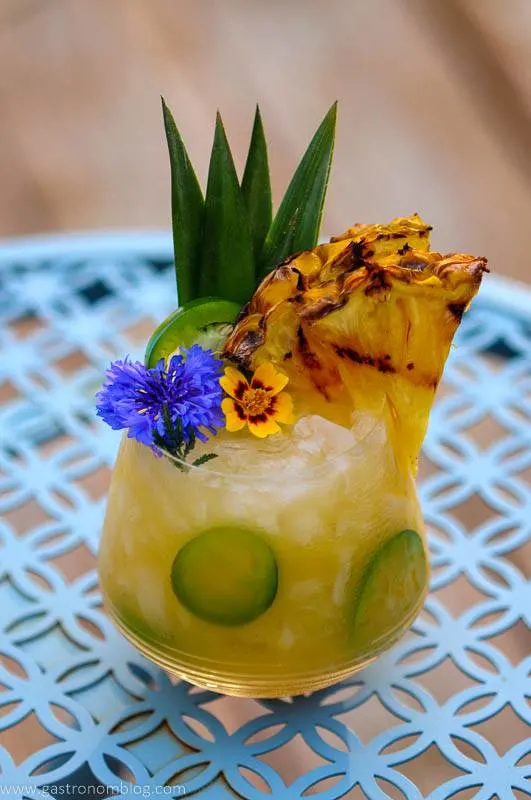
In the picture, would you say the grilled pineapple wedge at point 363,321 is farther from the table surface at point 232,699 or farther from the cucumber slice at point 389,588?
the table surface at point 232,699

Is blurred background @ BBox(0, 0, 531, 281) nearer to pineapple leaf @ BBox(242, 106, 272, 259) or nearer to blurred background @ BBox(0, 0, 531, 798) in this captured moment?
blurred background @ BBox(0, 0, 531, 798)

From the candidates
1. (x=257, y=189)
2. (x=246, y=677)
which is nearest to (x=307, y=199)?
(x=257, y=189)

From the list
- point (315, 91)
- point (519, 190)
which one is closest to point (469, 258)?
point (519, 190)

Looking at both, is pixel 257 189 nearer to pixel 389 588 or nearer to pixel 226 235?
pixel 226 235

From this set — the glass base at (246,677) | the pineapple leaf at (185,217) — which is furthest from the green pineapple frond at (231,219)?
the glass base at (246,677)

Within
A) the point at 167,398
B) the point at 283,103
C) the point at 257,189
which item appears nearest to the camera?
the point at 167,398

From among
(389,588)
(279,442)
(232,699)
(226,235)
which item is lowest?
(232,699)

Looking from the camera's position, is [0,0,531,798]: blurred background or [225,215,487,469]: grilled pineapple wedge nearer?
[225,215,487,469]: grilled pineapple wedge

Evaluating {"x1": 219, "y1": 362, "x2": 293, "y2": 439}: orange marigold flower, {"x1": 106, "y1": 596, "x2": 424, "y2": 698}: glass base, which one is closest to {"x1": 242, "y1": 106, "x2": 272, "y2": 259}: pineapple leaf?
{"x1": 219, "y1": 362, "x2": 293, "y2": 439}: orange marigold flower
